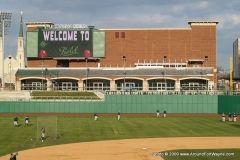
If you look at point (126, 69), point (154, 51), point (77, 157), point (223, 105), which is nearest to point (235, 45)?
point (154, 51)

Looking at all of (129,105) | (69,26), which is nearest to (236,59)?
(69,26)

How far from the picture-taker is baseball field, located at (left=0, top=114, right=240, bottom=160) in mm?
40469

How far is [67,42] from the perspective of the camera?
115m

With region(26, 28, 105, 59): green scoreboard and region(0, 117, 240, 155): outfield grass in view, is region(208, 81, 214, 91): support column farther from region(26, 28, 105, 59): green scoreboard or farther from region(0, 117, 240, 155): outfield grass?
region(0, 117, 240, 155): outfield grass

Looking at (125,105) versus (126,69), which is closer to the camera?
(125,105)

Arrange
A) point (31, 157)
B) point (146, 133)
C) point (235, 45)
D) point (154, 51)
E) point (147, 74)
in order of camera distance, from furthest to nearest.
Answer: point (235, 45) → point (154, 51) → point (147, 74) → point (146, 133) → point (31, 157)

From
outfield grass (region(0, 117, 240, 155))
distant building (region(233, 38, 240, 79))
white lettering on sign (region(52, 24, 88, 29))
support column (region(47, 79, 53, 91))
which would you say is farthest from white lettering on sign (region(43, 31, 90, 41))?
distant building (region(233, 38, 240, 79))

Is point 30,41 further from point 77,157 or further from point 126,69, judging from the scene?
point 77,157

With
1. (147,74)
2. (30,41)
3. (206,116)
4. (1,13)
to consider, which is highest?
(1,13)

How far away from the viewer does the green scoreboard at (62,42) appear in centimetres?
11506

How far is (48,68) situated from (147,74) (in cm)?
2388

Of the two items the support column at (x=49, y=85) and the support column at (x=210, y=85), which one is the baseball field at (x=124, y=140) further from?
the support column at (x=49, y=85)

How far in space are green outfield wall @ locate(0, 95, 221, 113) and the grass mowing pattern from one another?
4723cm

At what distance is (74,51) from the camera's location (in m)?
116
